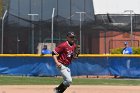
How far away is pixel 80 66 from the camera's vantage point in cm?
2303

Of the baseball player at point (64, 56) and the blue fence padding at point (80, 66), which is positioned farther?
the blue fence padding at point (80, 66)

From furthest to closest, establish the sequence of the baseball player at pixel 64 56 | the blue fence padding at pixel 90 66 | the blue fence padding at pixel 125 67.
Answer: the blue fence padding at pixel 90 66 → the blue fence padding at pixel 125 67 → the baseball player at pixel 64 56

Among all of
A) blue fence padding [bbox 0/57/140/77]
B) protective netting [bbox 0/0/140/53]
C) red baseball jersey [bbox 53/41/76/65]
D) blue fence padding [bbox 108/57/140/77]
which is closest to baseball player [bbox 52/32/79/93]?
red baseball jersey [bbox 53/41/76/65]

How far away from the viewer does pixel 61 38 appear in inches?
1180

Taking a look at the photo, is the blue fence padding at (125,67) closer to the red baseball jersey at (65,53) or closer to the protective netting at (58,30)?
the protective netting at (58,30)

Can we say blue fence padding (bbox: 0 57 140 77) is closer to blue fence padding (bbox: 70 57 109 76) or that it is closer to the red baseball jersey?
blue fence padding (bbox: 70 57 109 76)

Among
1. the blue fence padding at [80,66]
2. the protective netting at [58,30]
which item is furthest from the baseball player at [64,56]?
the protective netting at [58,30]

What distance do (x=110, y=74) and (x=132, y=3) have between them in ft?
54.3

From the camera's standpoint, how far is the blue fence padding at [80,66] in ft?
74.7

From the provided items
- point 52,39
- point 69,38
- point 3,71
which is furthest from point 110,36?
point 69,38

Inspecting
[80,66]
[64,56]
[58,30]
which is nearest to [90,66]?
[80,66]

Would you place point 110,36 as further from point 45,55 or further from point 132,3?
point 132,3

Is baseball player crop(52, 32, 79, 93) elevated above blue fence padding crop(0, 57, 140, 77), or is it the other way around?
baseball player crop(52, 32, 79, 93)

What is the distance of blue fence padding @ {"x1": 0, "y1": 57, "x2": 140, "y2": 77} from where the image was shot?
2278 cm
